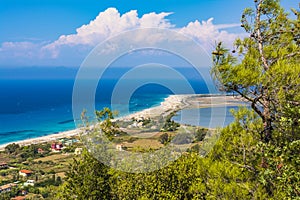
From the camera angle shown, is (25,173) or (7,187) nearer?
(7,187)

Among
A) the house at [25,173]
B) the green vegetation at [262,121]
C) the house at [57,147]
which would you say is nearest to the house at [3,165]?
the house at [25,173]

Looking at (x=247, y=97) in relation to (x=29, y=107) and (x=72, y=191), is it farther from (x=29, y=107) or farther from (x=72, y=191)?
(x=29, y=107)

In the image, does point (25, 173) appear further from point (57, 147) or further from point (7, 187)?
point (57, 147)

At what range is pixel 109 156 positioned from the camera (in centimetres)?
767

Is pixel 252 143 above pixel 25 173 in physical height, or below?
above

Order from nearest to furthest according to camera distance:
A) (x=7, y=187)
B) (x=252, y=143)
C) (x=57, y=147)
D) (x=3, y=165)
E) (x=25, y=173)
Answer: (x=252, y=143)
(x=7, y=187)
(x=25, y=173)
(x=3, y=165)
(x=57, y=147)

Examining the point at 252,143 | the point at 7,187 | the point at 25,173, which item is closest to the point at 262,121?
the point at 252,143

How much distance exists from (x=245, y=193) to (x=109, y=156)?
13.6ft

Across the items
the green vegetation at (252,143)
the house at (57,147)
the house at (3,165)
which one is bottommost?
the house at (3,165)

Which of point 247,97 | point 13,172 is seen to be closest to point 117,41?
point 247,97

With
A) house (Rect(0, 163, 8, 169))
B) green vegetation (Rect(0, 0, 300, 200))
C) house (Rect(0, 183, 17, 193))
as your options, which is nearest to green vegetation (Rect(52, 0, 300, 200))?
green vegetation (Rect(0, 0, 300, 200))

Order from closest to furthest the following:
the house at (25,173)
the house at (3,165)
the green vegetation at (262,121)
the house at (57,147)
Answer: the green vegetation at (262,121)
the house at (25,173)
the house at (3,165)
the house at (57,147)

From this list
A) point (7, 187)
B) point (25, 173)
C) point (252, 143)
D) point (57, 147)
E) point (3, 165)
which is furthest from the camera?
point (57, 147)

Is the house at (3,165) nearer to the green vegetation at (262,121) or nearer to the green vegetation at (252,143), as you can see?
the green vegetation at (252,143)
